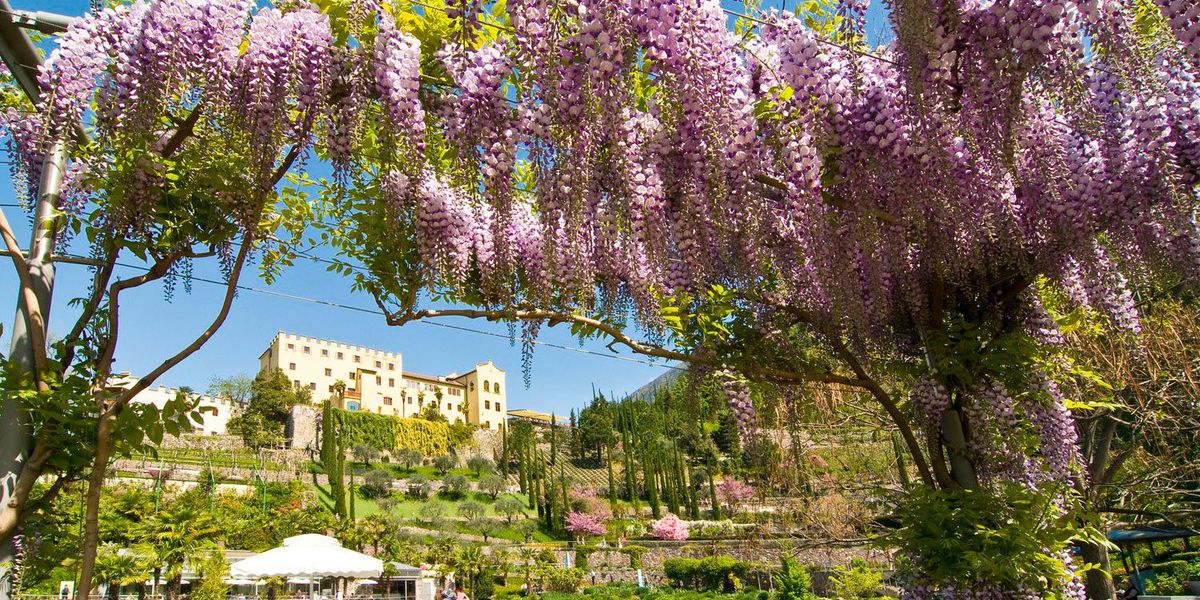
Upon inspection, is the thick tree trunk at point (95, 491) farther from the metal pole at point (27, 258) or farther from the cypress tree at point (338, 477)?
the cypress tree at point (338, 477)

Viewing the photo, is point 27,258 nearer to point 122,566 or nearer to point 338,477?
point 122,566

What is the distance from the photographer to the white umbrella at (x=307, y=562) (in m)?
10.1

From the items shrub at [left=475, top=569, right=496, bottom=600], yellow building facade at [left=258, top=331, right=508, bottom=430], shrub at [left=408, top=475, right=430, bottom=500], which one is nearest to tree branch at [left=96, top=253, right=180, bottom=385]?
shrub at [left=475, top=569, right=496, bottom=600]

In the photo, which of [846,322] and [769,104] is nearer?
[769,104]

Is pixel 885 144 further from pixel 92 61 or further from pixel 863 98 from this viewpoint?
pixel 92 61

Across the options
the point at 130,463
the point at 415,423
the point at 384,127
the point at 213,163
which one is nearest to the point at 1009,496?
the point at 384,127

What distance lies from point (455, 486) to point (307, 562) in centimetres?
2402

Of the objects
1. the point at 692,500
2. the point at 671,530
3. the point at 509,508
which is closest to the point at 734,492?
the point at 692,500

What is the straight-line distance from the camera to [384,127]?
232 centimetres

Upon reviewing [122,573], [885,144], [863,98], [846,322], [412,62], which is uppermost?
[412,62]

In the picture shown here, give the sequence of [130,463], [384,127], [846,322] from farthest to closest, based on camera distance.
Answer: [130,463]
[846,322]
[384,127]

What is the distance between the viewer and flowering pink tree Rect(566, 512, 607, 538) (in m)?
29.5

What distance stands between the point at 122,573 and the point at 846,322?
14949 millimetres

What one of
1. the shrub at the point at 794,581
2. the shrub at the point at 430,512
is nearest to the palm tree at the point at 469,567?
the shrub at the point at 794,581
